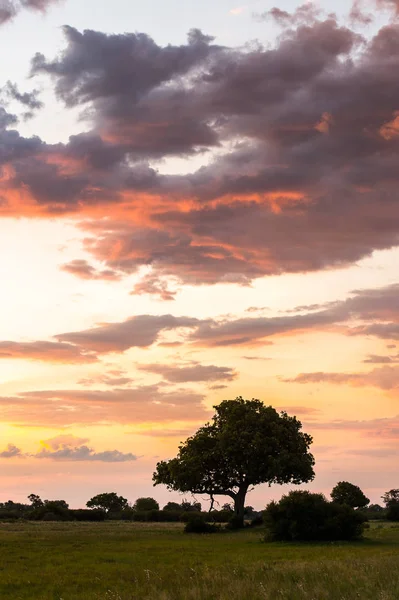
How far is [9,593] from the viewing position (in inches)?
1061

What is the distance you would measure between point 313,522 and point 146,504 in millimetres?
122364

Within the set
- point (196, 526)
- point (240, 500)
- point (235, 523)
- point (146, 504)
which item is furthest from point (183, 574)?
point (146, 504)

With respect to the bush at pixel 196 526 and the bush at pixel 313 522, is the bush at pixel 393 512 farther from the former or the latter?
the bush at pixel 313 522

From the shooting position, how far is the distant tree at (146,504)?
17281 centimetres

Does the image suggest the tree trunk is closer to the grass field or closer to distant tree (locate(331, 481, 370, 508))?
the grass field

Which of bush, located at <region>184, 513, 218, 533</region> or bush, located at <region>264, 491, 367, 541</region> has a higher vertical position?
bush, located at <region>264, 491, 367, 541</region>

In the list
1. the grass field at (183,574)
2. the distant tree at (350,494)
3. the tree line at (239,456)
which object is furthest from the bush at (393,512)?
the grass field at (183,574)

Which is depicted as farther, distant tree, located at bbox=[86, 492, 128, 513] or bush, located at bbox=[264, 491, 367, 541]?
distant tree, located at bbox=[86, 492, 128, 513]

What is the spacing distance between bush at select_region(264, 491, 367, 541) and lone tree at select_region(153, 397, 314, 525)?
60.0 feet

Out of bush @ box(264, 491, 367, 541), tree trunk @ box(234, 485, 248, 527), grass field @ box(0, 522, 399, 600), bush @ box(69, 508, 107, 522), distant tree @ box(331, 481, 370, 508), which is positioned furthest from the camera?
distant tree @ box(331, 481, 370, 508)

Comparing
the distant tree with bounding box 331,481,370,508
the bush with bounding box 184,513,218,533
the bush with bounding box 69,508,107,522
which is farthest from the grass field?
the distant tree with bounding box 331,481,370,508

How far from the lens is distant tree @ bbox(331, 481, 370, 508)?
11979 centimetres

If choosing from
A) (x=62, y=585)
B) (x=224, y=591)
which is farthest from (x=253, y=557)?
(x=224, y=591)

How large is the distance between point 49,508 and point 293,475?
156ft
